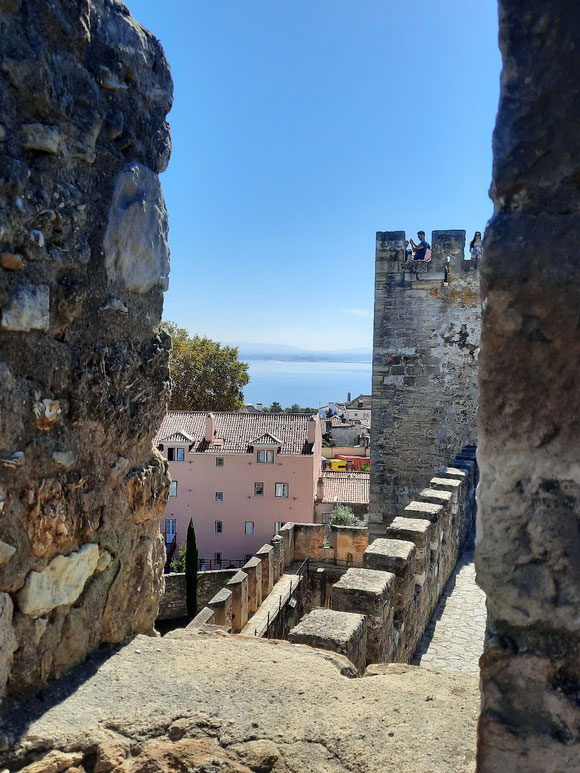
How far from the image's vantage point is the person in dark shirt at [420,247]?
11914mm

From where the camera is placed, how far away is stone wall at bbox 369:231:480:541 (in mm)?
11422

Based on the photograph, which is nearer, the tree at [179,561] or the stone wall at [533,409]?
the stone wall at [533,409]

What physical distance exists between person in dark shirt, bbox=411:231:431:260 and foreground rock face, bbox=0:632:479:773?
10.1 meters

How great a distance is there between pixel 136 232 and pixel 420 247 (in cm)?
998

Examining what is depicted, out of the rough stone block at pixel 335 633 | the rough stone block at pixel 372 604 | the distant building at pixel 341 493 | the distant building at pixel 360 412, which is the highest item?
the rough stone block at pixel 335 633

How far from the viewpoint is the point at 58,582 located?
2.38 meters

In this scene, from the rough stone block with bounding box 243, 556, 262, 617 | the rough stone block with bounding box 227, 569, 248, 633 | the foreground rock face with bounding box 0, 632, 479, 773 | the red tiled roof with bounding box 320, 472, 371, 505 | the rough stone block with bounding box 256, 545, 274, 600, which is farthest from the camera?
the red tiled roof with bounding box 320, 472, 371, 505

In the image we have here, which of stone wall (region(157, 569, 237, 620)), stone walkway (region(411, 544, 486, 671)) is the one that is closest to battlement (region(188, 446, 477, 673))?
stone walkway (region(411, 544, 486, 671))

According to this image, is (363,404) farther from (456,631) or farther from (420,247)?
(456,631)

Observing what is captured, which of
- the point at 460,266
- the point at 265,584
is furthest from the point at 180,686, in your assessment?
the point at 265,584

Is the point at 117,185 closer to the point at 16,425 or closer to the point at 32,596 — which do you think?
the point at 16,425

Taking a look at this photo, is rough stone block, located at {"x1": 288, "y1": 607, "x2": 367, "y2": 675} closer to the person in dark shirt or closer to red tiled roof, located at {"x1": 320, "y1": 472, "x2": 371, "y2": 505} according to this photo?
the person in dark shirt

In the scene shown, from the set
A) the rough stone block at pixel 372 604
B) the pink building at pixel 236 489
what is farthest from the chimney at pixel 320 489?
the rough stone block at pixel 372 604

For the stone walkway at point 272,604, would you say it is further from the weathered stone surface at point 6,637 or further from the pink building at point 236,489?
the pink building at point 236,489
